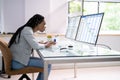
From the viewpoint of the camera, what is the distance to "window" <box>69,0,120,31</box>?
14.4 ft

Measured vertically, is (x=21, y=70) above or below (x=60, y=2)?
below

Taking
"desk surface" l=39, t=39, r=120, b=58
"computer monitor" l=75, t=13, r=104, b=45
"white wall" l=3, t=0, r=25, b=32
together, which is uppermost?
"white wall" l=3, t=0, r=25, b=32

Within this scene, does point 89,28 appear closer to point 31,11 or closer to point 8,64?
point 8,64

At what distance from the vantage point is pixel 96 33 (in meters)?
1.99

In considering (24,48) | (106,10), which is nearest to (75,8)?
(106,10)

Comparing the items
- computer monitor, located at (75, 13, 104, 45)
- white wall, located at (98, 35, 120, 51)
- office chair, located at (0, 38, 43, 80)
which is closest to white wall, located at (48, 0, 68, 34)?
white wall, located at (98, 35, 120, 51)

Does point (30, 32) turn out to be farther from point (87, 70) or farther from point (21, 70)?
point (87, 70)

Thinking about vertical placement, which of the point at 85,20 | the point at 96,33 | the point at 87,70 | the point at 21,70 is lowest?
the point at 87,70

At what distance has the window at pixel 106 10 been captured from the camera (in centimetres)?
439

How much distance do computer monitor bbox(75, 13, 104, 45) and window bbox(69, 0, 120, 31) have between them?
5.98 ft

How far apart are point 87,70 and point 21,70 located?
2.14 meters

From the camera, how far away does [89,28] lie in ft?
7.27

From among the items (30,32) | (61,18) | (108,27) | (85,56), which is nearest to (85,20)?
(30,32)

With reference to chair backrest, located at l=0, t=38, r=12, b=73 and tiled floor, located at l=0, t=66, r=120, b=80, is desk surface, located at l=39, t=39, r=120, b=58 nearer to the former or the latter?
chair backrest, located at l=0, t=38, r=12, b=73
